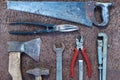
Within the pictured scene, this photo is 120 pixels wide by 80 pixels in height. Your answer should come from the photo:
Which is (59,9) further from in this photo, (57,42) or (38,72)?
(38,72)

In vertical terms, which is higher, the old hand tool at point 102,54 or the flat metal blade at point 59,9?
the flat metal blade at point 59,9

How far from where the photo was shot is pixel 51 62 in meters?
1.57

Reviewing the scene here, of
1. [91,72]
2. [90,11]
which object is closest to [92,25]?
[90,11]

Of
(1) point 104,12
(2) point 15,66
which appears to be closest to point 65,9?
(1) point 104,12

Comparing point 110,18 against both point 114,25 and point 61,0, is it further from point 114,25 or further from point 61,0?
point 61,0

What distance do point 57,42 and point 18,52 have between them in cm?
13

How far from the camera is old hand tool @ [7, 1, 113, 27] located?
1559 millimetres

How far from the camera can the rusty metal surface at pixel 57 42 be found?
61.7 inches

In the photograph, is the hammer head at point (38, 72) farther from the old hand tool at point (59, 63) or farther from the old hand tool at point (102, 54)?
the old hand tool at point (102, 54)

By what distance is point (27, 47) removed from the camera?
155 centimetres

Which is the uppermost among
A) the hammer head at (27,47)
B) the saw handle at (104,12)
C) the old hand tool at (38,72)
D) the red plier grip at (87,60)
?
the saw handle at (104,12)

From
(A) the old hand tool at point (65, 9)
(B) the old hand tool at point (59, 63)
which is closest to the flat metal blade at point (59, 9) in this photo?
(A) the old hand tool at point (65, 9)

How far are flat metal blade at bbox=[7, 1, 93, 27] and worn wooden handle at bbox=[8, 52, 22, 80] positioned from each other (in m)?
0.15

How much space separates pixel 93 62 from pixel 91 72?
33 millimetres
